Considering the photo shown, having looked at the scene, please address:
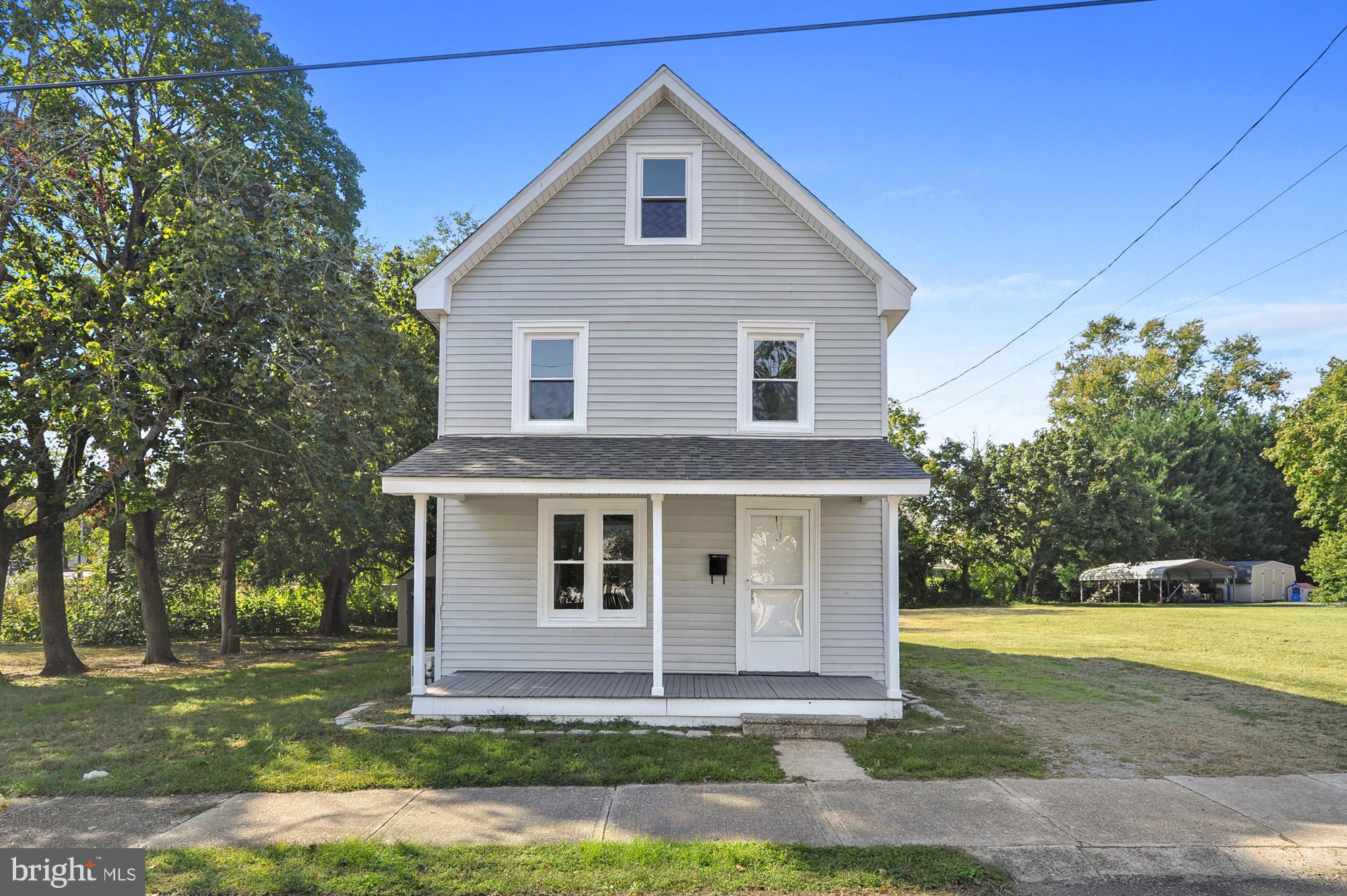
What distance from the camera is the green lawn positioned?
7.61 metres

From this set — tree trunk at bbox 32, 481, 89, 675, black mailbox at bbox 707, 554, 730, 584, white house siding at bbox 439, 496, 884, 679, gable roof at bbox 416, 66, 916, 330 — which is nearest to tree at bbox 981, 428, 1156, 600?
white house siding at bbox 439, 496, 884, 679

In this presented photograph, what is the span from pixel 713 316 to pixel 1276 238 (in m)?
16.9

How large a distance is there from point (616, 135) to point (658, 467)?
489cm

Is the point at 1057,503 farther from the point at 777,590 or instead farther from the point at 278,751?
the point at 278,751

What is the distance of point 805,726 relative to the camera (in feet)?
27.9

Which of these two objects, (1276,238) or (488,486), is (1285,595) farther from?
(488,486)

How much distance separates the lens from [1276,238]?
19.4 metres

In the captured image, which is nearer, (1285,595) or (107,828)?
(107,828)

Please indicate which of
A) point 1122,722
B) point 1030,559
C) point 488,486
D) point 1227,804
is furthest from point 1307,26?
point 1030,559

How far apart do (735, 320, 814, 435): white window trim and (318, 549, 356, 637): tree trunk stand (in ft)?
48.1

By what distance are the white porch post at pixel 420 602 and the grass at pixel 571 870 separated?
3873 millimetres

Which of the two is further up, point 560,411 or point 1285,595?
point 560,411

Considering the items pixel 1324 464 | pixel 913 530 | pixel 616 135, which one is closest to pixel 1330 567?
pixel 1324 464

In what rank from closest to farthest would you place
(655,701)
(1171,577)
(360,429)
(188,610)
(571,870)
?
(571,870)
(655,701)
(360,429)
(188,610)
(1171,577)
